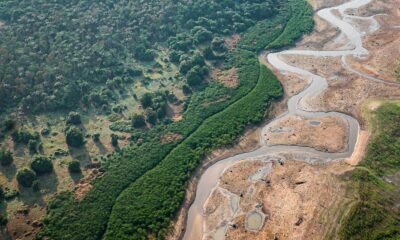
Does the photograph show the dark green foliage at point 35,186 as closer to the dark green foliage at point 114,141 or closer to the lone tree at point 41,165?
the lone tree at point 41,165

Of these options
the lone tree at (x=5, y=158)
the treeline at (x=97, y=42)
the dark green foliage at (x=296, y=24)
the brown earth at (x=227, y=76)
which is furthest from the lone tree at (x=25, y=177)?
the dark green foliage at (x=296, y=24)

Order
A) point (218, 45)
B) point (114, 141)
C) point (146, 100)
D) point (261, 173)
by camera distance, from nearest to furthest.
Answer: point (261, 173), point (114, 141), point (146, 100), point (218, 45)

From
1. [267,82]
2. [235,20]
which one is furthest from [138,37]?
[267,82]

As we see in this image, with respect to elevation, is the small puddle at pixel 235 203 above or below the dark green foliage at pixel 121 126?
below

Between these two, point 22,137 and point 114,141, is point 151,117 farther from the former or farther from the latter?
point 22,137

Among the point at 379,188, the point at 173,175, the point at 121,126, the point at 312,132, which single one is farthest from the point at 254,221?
the point at 121,126

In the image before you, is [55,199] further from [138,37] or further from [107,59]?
[138,37]

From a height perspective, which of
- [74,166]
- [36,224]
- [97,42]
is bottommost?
[36,224]
